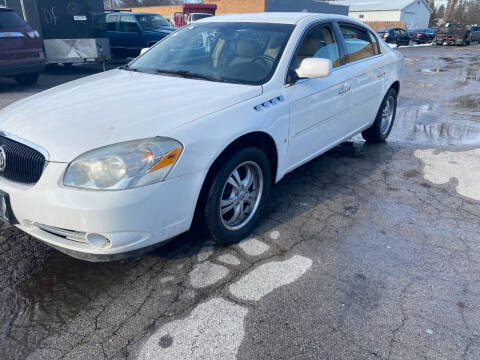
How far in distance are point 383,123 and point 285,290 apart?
378cm

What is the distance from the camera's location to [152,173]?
227 centimetres

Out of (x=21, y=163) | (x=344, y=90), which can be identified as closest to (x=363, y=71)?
(x=344, y=90)

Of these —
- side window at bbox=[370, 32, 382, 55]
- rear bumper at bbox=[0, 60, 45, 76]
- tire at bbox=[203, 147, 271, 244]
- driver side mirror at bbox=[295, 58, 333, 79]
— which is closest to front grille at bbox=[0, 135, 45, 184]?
tire at bbox=[203, 147, 271, 244]

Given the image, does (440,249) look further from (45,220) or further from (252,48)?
(45,220)

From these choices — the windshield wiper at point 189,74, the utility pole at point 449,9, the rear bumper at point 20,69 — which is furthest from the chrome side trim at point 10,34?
the utility pole at point 449,9

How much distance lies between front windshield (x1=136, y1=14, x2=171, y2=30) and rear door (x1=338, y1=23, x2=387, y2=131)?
1076 cm

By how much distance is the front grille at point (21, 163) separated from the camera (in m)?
2.34

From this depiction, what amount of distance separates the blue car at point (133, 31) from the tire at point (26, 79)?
4.81 metres

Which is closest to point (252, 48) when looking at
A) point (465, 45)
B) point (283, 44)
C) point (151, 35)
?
point (283, 44)

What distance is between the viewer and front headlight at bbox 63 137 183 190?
222 cm

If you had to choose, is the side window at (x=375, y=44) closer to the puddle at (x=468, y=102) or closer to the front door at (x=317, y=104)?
the front door at (x=317, y=104)

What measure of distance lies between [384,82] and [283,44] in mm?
2195

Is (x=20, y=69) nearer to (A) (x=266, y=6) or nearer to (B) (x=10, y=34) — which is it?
(B) (x=10, y=34)

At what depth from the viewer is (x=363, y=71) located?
4375 mm
